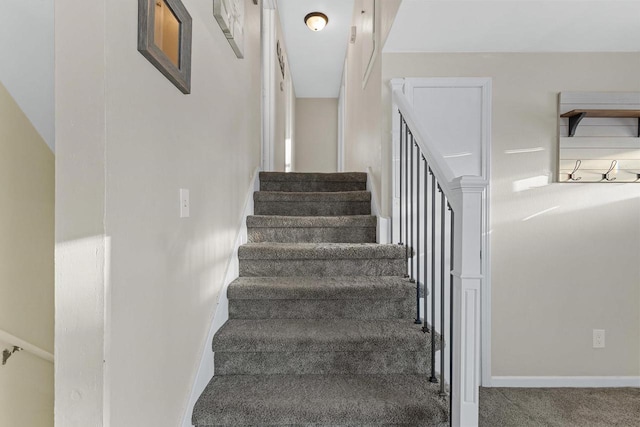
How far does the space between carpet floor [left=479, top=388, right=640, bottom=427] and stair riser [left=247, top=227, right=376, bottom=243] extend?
4.08ft

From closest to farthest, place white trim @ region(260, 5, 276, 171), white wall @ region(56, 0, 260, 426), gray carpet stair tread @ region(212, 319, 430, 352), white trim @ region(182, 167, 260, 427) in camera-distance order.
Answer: white wall @ region(56, 0, 260, 426), white trim @ region(182, 167, 260, 427), gray carpet stair tread @ region(212, 319, 430, 352), white trim @ region(260, 5, 276, 171)

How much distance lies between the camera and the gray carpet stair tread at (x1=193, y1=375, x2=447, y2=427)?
126 cm

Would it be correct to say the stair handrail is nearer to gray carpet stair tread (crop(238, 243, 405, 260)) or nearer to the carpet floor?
gray carpet stair tread (crop(238, 243, 405, 260))

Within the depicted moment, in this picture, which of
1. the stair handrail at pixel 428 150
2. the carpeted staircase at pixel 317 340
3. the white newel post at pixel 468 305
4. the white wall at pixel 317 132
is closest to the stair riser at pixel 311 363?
the carpeted staircase at pixel 317 340

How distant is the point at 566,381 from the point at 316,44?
4649 mm

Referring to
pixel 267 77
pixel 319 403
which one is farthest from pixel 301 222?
pixel 267 77

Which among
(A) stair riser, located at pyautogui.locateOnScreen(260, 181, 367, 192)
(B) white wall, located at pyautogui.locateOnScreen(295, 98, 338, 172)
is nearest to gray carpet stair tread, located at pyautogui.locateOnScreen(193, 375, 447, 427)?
(A) stair riser, located at pyautogui.locateOnScreen(260, 181, 367, 192)

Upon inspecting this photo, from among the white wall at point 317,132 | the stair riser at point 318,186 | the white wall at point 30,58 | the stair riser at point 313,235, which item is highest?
the white wall at point 317,132

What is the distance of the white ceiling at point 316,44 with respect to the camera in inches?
154

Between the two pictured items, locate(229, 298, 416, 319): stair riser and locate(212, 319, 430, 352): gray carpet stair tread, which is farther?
locate(229, 298, 416, 319): stair riser

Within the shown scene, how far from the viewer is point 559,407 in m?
2.09

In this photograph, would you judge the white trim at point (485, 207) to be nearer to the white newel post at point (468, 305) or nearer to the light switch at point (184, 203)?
the white newel post at point (468, 305)

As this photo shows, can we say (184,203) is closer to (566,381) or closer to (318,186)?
(318,186)

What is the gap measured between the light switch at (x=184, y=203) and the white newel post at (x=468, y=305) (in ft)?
3.20
